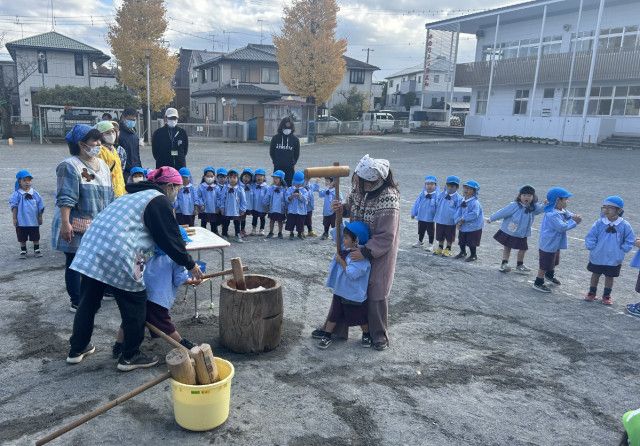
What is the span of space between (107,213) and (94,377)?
1.41 meters

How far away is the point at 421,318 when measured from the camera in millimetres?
5480

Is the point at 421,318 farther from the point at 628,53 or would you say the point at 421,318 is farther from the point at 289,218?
the point at 628,53

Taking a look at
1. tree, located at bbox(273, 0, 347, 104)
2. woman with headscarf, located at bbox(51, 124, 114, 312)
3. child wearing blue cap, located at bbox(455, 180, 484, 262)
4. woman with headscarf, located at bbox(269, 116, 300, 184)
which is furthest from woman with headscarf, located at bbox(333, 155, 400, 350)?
tree, located at bbox(273, 0, 347, 104)

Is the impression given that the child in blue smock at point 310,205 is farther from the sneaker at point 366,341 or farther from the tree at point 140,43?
the tree at point 140,43

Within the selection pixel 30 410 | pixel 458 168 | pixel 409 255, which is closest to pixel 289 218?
pixel 409 255

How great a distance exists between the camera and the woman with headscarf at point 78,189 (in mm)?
4531

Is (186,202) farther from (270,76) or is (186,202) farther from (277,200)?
(270,76)

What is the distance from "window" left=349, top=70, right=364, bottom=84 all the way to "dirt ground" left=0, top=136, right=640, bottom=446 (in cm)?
4283

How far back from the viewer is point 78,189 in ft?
15.1

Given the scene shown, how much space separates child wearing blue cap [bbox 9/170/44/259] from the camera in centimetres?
701

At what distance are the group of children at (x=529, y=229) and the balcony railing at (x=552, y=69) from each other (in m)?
25.2

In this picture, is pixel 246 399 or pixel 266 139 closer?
pixel 246 399

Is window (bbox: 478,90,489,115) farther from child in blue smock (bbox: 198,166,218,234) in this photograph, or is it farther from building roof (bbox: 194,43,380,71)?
child in blue smock (bbox: 198,166,218,234)

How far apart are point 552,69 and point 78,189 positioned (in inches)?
1278
